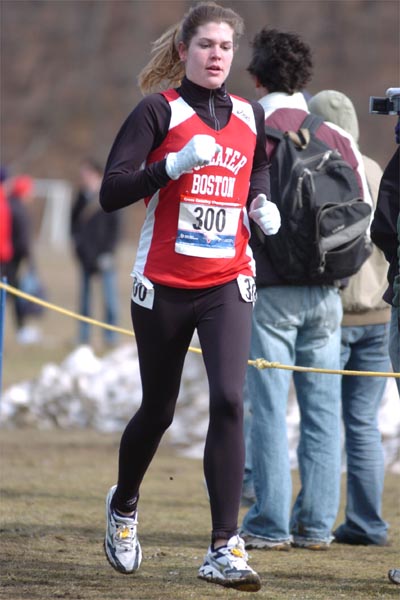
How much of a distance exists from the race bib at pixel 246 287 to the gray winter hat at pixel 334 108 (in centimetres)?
159

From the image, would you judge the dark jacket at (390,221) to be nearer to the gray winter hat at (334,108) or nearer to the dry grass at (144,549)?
the dry grass at (144,549)

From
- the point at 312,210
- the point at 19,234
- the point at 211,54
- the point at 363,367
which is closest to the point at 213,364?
the point at 211,54

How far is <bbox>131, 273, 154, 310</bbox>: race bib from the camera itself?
464cm

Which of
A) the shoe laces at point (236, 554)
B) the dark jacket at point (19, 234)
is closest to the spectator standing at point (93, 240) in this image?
the dark jacket at point (19, 234)

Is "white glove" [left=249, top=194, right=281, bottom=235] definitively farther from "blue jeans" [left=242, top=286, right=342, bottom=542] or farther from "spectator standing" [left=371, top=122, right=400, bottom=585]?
"blue jeans" [left=242, top=286, right=342, bottom=542]

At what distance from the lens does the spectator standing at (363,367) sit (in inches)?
238

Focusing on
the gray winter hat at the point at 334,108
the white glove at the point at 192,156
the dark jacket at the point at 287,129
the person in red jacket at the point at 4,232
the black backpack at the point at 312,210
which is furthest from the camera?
the person in red jacket at the point at 4,232

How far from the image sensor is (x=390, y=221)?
4746 mm

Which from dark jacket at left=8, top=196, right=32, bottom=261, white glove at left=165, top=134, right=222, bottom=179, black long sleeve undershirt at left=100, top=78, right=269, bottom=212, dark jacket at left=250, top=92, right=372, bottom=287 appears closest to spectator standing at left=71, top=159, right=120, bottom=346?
dark jacket at left=8, top=196, right=32, bottom=261

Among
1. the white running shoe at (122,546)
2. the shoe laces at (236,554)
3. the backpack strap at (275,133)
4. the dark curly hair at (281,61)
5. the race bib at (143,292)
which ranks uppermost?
the dark curly hair at (281,61)

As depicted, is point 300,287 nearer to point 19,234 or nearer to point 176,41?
point 176,41

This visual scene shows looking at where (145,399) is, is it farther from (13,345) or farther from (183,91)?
(13,345)

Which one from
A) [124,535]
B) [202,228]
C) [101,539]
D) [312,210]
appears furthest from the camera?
[101,539]

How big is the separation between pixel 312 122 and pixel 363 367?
1171 mm
